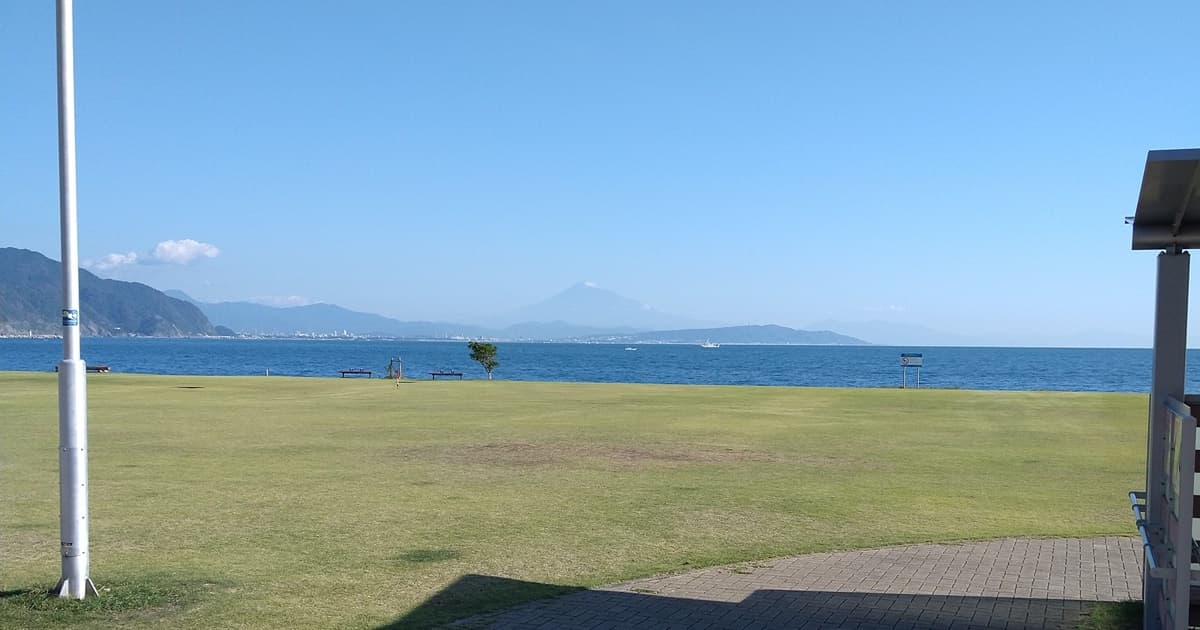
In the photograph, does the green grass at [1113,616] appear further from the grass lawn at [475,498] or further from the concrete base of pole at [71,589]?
the concrete base of pole at [71,589]

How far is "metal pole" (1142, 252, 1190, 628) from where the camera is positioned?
21.0ft

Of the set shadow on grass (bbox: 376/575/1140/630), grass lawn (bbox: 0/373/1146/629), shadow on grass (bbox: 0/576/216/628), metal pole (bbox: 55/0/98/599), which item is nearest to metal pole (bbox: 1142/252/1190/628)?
shadow on grass (bbox: 376/575/1140/630)

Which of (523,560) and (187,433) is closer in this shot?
(523,560)

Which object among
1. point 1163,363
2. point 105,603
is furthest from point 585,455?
point 1163,363

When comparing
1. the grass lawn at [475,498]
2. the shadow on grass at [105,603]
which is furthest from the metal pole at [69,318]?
the grass lawn at [475,498]

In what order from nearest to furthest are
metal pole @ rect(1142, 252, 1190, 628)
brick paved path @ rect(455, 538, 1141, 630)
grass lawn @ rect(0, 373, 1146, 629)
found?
metal pole @ rect(1142, 252, 1190, 628) → brick paved path @ rect(455, 538, 1141, 630) → grass lawn @ rect(0, 373, 1146, 629)

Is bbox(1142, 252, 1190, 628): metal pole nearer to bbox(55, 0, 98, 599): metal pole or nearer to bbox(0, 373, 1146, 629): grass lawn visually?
bbox(0, 373, 1146, 629): grass lawn

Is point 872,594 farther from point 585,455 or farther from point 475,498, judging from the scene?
point 585,455

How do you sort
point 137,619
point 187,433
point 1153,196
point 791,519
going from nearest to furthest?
point 1153,196, point 137,619, point 791,519, point 187,433

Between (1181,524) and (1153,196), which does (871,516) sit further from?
(1181,524)

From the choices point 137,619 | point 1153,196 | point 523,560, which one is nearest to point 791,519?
point 523,560

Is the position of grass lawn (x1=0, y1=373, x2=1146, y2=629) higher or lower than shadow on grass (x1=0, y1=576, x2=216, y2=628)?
lower

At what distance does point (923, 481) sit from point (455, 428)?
10711 millimetres

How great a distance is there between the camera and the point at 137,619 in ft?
23.2
